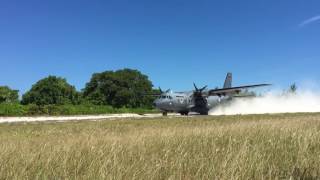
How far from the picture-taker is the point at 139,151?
22.3 feet

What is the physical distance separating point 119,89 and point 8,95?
24679 mm

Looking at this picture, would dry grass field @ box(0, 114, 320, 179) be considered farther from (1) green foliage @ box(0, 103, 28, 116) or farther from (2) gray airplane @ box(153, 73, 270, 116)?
(1) green foliage @ box(0, 103, 28, 116)

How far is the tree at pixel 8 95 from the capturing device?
90.1m

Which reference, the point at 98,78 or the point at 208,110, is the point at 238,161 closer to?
the point at 208,110

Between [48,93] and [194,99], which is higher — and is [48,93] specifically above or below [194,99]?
above

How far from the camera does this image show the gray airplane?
1852 inches

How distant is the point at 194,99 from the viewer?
50750 mm

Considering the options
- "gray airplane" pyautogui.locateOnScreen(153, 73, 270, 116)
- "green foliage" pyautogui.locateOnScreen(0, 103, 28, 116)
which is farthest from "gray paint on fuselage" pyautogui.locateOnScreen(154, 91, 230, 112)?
"green foliage" pyautogui.locateOnScreen(0, 103, 28, 116)

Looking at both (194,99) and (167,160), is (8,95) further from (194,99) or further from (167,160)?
(167,160)

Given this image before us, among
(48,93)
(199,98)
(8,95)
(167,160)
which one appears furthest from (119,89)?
(167,160)

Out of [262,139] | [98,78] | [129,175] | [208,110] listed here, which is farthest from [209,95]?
[98,78]

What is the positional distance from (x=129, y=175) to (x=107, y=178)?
1.26 ft

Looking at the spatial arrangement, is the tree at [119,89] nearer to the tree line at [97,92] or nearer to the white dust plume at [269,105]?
the tree line at [97,92]

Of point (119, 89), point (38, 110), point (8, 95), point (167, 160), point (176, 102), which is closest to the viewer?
point (167, 160)
